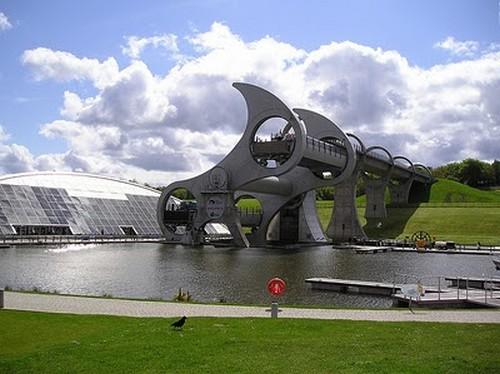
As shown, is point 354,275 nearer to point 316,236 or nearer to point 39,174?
point 316,236

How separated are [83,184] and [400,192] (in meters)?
58.4

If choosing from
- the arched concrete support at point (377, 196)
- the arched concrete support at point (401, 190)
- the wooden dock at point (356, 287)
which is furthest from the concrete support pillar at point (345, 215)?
the wooden dock at point (356, 287)

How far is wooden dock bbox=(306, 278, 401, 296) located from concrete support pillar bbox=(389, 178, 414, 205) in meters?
80.4

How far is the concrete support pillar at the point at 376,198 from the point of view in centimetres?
8988

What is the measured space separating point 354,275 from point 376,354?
77.9 ft

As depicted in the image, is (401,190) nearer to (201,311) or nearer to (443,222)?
(443,222)

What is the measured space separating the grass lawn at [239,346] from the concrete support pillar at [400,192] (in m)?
93.5

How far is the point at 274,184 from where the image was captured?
221 ft

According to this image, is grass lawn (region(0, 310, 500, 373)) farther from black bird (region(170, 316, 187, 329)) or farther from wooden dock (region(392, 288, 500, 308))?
wooden dock (region(392, 288, 500, 308))

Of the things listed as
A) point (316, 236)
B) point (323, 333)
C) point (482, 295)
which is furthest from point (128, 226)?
point (323, 333)

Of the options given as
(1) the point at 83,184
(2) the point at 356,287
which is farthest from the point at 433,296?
(1) the point at 83,184

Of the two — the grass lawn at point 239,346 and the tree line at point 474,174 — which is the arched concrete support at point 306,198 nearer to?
the grass lawn at point 239,346

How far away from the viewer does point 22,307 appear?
57.2 ft

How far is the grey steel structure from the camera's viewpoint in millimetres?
61188
